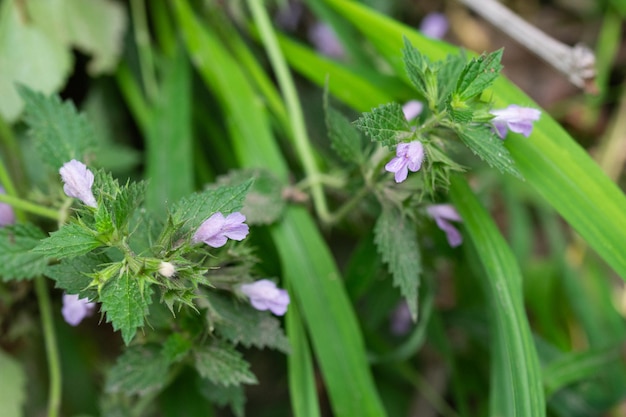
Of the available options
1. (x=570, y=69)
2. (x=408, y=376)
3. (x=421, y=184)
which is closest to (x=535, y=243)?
(x=408, y=376)

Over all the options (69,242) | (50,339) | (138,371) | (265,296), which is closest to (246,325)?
(265,296)

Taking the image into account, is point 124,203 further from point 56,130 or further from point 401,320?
point 401,320

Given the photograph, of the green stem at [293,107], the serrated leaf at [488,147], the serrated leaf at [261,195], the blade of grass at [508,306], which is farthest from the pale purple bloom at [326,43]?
the serrated leaf at [488,147]

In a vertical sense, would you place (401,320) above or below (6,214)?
below

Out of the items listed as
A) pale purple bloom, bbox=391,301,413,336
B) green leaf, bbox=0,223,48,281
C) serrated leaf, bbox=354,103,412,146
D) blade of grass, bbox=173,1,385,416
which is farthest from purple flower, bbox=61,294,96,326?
pale purple bloom, bbox=391,301,413,336

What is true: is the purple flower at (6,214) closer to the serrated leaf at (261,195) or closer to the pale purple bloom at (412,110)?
the serrated leaf at (261,195)

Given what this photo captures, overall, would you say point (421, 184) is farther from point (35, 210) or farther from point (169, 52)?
point (169, 52)
